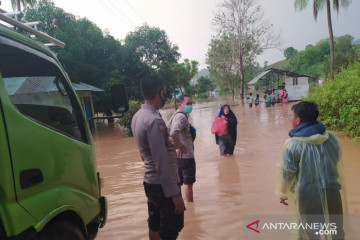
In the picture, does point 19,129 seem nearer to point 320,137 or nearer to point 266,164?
point 320,137

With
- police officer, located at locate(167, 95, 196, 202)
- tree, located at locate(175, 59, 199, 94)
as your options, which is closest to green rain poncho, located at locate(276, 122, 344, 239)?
police officer, located at locate(167, 95, 196, 202)

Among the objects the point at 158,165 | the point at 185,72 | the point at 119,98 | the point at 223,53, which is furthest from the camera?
the point at 185,72

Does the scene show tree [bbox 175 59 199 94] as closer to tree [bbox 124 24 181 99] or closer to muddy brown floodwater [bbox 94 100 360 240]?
tree [bbox 124 24 181 99]

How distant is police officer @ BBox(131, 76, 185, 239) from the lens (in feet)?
7.30

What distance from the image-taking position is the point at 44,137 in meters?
1.87

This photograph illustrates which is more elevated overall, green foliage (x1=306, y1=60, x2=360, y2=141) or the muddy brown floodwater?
green foliage (x1=306, y1=60, x2=360, y2=141)

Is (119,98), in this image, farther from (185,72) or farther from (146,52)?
(185,72)

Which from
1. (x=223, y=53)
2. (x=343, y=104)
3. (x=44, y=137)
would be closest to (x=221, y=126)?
(x=343, y=104)

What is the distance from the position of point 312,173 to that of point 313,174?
1cm

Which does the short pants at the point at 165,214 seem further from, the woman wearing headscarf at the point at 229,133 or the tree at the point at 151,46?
the tree at the point at 151,46

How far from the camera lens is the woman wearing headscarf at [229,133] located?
730 centimetres

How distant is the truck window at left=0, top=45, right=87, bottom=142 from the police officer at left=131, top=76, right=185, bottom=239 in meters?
0.59

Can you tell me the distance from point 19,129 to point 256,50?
3227cm

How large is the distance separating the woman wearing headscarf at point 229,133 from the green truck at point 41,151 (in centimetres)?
504
